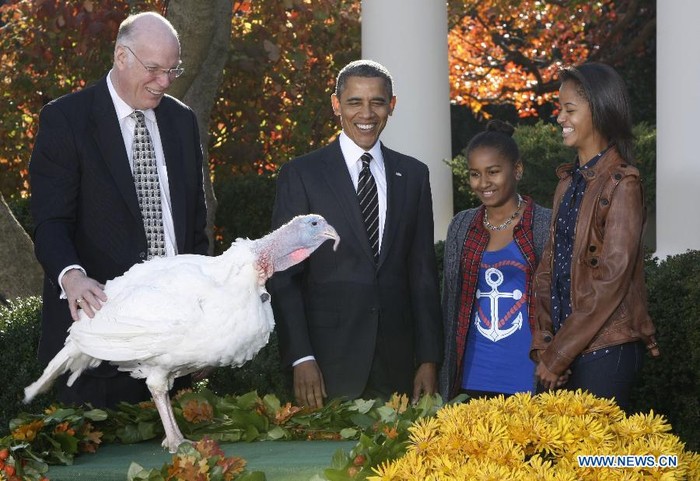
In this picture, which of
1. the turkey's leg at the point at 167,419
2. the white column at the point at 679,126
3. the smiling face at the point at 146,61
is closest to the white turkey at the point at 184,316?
the turkey's leg at the point at 167,419

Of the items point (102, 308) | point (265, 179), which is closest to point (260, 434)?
point (102, 308)

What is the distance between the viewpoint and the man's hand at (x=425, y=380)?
5.11 metres

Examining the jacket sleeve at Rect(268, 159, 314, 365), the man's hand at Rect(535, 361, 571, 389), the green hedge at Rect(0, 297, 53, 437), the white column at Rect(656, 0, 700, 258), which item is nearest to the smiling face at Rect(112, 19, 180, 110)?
the jacket sleeve at Rect(268, 159, 314, 365)

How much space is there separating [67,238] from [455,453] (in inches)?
74.2

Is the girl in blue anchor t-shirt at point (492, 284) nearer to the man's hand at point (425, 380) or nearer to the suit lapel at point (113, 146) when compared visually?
the man's hand at point (425, 380)

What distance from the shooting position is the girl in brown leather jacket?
15.4ft

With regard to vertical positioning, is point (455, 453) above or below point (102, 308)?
below

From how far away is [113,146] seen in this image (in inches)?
183

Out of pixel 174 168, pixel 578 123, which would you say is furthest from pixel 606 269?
pixel 174 168

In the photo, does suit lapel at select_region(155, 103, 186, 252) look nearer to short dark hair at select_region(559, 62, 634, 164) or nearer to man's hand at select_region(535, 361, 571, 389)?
man's hand at select_region(535, 361, 571, 389)

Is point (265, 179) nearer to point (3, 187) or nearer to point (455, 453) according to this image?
point (3, 187)

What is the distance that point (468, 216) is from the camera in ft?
18.6

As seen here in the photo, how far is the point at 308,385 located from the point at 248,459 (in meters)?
1.20

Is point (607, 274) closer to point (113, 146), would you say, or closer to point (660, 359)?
point (113, 146)
